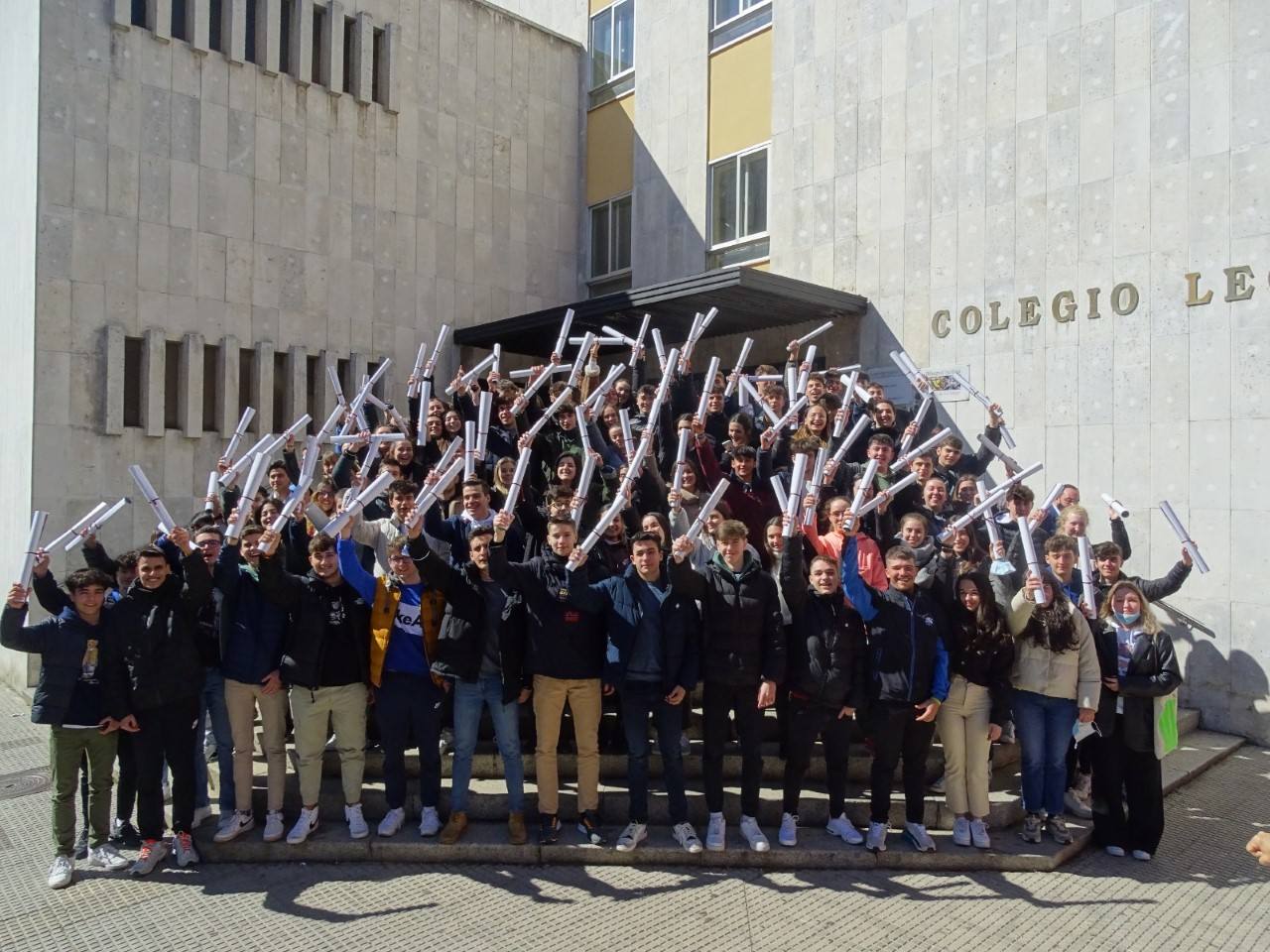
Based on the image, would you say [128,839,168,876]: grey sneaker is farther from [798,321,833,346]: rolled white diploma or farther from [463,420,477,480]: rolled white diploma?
[798,321,833,346]: rolled white diploma

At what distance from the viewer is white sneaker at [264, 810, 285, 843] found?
6117mm

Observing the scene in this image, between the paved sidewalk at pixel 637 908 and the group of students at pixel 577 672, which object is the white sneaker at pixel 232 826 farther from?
the paved sidewalk at pixel 637 908

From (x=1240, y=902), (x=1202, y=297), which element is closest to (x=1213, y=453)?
(x=1202, y=297)

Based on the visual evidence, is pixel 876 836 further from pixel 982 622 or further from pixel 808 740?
pixel 982 622

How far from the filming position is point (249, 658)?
6.13 meters

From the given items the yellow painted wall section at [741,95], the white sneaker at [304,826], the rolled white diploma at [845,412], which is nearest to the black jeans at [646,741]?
the white sneaker at [304,826]

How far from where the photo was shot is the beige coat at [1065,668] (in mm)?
6047

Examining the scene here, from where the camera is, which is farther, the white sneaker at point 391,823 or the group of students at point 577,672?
the white sneaker at point 391,823

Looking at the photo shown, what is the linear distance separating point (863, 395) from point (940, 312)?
10.8ft

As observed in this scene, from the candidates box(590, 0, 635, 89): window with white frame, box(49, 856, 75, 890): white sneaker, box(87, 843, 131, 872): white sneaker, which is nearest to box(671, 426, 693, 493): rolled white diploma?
box(87, 843, 131, 872): white sneaker

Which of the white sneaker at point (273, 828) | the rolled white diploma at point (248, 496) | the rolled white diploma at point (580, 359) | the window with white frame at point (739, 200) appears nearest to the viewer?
the rolled white diploma at point (248, 496)

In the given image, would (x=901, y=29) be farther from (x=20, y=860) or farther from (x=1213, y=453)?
(x=20, y=860)

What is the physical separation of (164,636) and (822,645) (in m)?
4.19

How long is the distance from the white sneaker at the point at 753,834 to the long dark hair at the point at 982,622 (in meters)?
1.79
